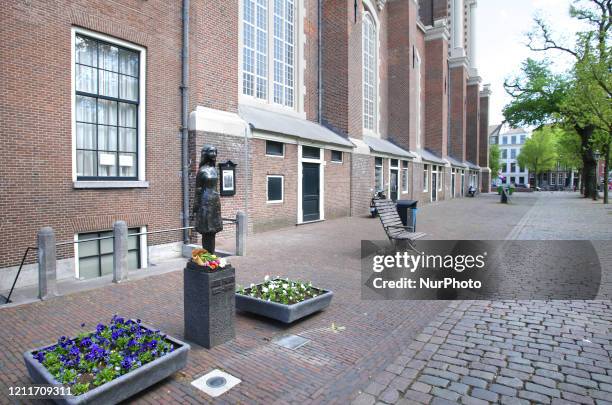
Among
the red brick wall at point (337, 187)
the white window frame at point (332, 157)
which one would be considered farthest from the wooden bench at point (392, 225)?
the white window frame at point (332, 157)

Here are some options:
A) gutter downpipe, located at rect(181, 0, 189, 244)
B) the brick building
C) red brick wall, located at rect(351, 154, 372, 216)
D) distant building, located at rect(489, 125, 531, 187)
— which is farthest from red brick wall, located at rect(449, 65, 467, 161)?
distant building, located at rect(489, 125, 531, 187)

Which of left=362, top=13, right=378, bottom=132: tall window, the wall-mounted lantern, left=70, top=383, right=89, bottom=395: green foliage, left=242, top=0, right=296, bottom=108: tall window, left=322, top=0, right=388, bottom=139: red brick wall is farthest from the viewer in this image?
left=362, top=13, right=378, bottom=132: tall window

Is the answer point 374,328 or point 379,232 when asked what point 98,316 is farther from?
point 379,232

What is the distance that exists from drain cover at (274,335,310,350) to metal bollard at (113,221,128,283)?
410 cm

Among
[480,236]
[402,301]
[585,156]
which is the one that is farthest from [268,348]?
[585,156]

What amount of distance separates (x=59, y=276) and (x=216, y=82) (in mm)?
6649

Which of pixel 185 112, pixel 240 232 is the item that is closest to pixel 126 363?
pixel 240 232

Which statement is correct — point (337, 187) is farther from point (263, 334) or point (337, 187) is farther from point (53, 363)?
point (53, 363)

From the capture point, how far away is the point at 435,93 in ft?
115

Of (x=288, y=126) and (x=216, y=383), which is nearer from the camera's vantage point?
(x=216, y=383)

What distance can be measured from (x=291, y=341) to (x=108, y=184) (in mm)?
6552

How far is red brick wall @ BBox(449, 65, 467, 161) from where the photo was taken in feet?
139

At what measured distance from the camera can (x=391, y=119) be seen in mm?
27859

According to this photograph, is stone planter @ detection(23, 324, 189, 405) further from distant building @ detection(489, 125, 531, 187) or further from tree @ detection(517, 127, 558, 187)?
distant building @ detection(489, 125, 531, 187)
